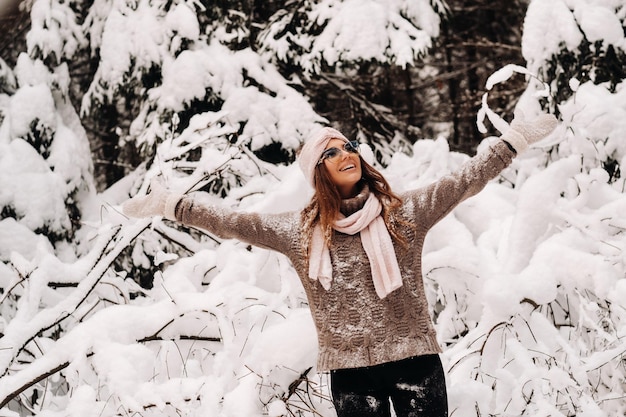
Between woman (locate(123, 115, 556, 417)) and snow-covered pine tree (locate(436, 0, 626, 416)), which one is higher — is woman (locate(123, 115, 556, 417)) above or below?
above

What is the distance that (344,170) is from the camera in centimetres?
242

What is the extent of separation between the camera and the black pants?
227 cm

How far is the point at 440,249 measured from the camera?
3.61 m

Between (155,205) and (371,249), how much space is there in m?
0.89

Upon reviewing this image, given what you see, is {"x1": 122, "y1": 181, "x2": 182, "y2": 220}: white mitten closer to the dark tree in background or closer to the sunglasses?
the sunglasses

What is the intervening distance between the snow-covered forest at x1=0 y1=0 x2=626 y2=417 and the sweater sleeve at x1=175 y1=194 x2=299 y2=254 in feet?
1.94

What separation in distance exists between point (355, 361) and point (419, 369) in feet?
0.77

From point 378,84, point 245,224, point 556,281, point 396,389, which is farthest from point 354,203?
point 378,84

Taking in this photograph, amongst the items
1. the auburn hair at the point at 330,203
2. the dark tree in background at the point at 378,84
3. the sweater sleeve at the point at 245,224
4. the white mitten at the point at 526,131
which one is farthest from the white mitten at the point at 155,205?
the dark tree in background at the point at 378,84

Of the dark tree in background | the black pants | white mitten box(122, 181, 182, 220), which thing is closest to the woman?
the black pants

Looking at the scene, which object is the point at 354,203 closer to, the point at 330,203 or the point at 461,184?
the point at 330,203

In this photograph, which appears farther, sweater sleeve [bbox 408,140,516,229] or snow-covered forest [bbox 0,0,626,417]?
snow-covered forest [bbox 0,0,626,417]

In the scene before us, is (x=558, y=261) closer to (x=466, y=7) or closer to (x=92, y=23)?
(x=92, y=23)

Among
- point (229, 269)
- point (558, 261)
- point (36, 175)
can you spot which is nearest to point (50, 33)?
point (36, 175)
